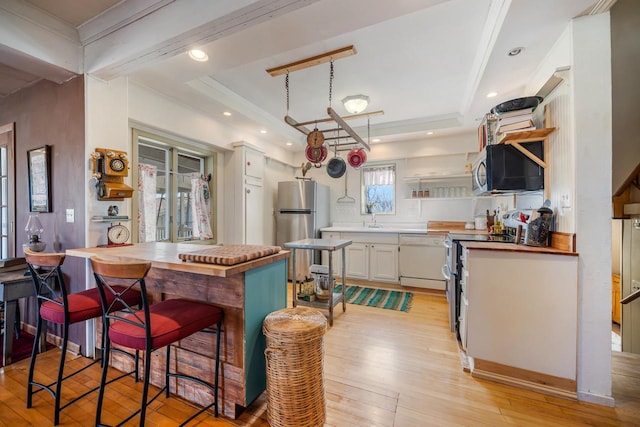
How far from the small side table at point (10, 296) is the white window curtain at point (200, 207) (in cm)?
158

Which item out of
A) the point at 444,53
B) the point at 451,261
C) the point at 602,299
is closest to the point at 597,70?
the point at 444,53

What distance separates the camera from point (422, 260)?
3.93 metres

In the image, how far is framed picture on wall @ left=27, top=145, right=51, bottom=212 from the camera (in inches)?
93.3

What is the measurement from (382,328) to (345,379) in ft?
3.16

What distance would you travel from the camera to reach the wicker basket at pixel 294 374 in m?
1.40

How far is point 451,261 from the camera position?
8.91 feet

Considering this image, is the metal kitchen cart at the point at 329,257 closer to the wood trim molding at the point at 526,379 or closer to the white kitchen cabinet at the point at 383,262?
the white kitchen cabinet at the point at 383,262

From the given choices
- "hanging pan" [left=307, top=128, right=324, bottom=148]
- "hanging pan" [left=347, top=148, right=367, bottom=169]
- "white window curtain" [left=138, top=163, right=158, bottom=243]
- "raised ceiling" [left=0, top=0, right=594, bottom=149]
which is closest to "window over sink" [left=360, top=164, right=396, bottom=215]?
"hanging pan" [left=347, top=148, right=367, bottom=169]

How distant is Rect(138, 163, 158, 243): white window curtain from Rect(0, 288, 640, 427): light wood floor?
1.22 m

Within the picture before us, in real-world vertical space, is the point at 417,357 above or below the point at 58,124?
below

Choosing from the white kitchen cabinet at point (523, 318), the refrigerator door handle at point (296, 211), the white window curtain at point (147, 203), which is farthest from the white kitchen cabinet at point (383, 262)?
the white window curtain at point (147, 203)

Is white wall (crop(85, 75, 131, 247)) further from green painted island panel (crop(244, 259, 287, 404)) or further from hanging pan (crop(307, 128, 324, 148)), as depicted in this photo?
hanging pan (crop(307, 128, 324, 148))

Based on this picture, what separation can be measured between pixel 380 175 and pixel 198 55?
142 inches

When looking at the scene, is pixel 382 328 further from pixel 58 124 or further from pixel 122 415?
pixel 58 124
